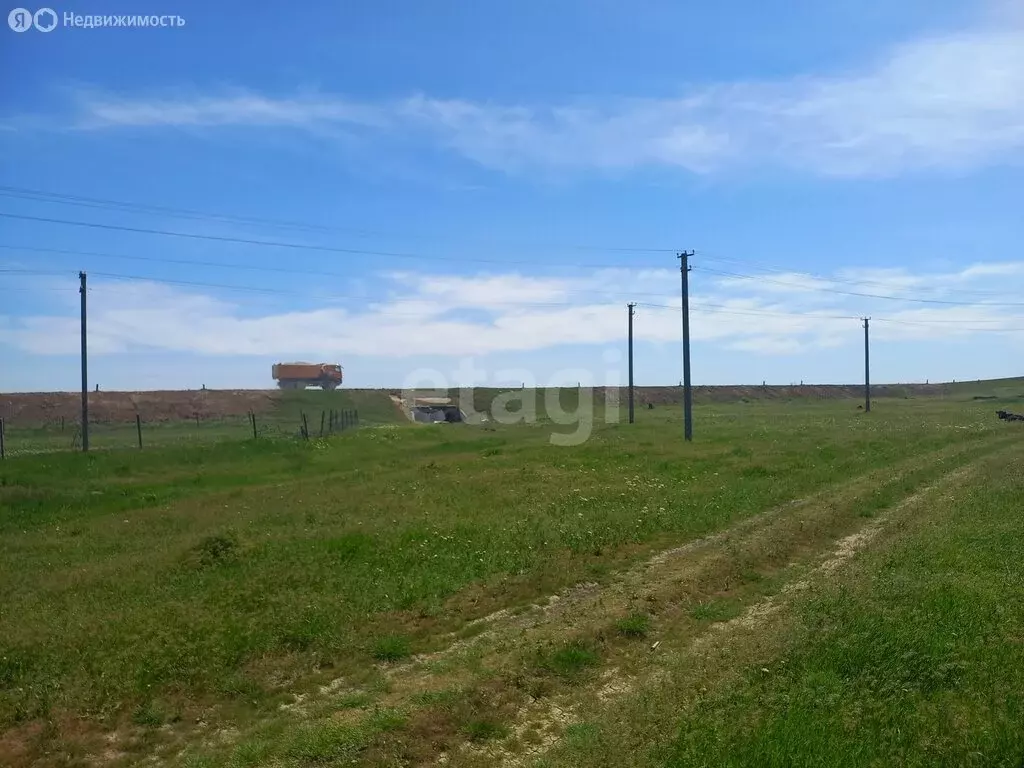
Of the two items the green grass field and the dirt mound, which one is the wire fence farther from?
the green grass field

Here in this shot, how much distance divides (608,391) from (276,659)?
276 ft

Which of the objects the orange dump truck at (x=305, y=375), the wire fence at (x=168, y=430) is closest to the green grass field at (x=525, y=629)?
the wire fence at (x=168, y=430)

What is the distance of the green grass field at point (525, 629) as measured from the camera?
654cm

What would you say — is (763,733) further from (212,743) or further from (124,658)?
(124,658)

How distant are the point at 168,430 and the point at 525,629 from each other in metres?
54.9

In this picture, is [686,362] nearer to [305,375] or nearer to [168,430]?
[168,430]

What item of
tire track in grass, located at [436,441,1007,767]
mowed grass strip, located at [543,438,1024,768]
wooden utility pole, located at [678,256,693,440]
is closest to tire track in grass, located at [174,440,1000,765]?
tire track in grass, located at [436,441,1007,767]

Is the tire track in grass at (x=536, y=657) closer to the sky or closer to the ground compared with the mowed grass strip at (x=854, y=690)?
closer to the ground

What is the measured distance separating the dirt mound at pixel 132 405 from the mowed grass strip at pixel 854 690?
206 feet

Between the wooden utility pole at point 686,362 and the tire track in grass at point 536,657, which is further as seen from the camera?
the wooden utility pole at point 686,362

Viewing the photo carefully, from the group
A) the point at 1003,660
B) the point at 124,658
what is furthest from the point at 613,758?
the point at 124,658

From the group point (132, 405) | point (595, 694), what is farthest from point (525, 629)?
point (132, 405)

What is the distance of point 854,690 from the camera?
6914 mm

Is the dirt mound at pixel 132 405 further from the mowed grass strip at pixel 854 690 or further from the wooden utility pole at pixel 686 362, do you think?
the mowed grass strip at pixel 854 690
